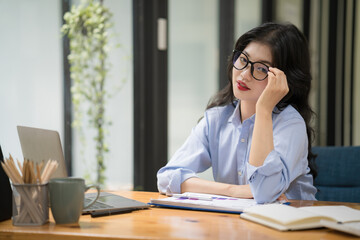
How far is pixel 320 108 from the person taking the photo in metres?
4.18

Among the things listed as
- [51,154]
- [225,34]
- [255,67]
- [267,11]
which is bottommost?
[51,154]

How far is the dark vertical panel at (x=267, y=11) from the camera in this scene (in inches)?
150

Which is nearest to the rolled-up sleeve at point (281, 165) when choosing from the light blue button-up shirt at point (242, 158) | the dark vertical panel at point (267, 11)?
the light blue button-up shirt at point (242, 158)

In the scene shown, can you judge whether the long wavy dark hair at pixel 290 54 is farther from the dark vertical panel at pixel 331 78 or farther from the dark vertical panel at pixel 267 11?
the dark vertical panel at pixel 331 78

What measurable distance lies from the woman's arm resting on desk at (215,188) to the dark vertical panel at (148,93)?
1091 mm

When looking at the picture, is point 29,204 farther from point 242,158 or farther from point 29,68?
point 29,68

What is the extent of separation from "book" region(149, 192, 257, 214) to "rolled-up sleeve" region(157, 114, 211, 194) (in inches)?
7.8

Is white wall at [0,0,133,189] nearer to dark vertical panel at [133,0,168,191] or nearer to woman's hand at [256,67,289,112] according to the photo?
dark vertical panel at [133,0,168,191]

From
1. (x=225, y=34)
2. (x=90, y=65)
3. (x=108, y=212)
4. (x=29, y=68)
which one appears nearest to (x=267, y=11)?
(x=225, y=34)

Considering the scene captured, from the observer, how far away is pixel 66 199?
3.35 ft

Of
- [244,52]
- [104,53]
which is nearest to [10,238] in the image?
[244,52]

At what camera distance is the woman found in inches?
57.4

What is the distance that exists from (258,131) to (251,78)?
266mm

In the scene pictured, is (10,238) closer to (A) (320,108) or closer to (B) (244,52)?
(B) (244,52)
